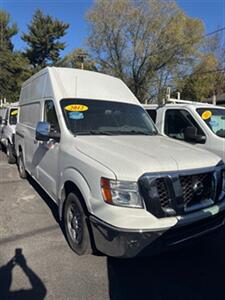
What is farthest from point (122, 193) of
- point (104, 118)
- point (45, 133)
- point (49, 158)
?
point (49, 158)

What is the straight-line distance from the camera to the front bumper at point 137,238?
9.95 ft

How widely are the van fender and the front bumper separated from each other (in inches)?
9.4

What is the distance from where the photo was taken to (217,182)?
11.9 feet

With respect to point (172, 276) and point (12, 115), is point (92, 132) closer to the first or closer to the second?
point (172, 276)

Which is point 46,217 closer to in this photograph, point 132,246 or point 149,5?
point 132,246

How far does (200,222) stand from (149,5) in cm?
3037

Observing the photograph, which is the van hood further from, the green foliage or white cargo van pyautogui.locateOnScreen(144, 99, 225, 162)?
the green foliage

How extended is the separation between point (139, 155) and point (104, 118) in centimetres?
145

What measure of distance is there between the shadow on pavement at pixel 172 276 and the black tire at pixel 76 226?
1.28ft

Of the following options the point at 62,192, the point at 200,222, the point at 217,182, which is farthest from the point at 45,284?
the point at 217,182

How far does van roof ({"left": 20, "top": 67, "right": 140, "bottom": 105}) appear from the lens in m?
4.85

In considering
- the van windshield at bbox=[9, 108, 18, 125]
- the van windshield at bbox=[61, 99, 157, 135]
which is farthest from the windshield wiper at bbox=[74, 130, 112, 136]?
the van windshield at bbox=[9, 108, 18, 125]

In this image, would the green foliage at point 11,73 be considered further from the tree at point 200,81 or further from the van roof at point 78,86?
the van roof at point 78,86

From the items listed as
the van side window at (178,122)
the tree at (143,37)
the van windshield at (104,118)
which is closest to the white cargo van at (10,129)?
the van side window at (178,122)
